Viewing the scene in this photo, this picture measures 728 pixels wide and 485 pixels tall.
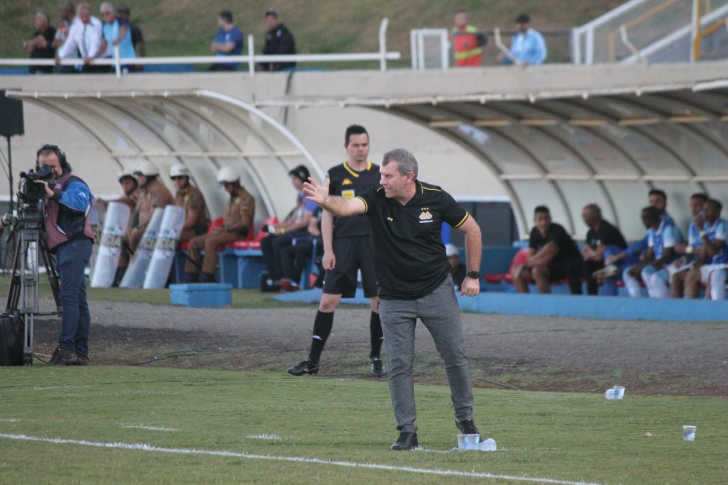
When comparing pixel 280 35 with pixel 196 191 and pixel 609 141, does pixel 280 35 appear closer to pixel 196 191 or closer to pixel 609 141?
pixel 196 191

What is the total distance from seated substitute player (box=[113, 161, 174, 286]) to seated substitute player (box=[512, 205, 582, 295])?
689 centimetres

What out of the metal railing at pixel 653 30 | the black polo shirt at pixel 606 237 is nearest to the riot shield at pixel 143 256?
the black polo shirt at pixel 606 237

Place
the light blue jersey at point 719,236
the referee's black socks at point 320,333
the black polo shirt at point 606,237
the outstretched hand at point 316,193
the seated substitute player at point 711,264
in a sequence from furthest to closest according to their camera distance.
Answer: the black polo shirt at point 606,237, the light blue jersey at point 719,236, the seated substitute player at point 711,264, the referee's black socks at point 320,333, the outstretched hand at point 316,193

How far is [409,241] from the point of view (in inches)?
237

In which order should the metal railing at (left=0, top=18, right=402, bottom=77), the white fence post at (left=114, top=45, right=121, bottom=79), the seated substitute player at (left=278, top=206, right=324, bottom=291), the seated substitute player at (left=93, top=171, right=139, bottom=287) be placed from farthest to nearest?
the white fence post at (left=114, top=45, right=121, bottom=79), the seated substitute player at (left=93, top=171, right=139, bottom=287), the metal railing at (left=0, top=18, right=402, bottom=77), the seated substitute player at (left=278, top=206, right=324, bottom=291)

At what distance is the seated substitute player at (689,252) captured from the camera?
1335 centimetres

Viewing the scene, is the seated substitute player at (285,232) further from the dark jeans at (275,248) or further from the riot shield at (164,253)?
the riot shield at (164,253)

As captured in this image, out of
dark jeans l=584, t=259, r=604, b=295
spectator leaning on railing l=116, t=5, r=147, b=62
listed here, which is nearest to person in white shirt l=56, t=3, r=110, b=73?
spectator leaning on railing l=116, t=5, r=147, b=62

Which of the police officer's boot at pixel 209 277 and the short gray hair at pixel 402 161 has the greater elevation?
the short gray hair at pixel 402 161

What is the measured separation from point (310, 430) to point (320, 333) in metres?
2.68

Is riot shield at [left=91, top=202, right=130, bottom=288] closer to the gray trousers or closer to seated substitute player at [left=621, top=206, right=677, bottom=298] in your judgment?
seated substitute player at [left=621, top=206, right=677, bottom=298]

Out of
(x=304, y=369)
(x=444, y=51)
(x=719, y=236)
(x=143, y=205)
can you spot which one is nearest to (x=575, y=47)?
(x=444, y=51)

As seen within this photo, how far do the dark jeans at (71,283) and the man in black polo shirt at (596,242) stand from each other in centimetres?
722

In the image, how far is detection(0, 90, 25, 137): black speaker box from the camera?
1523 cm
